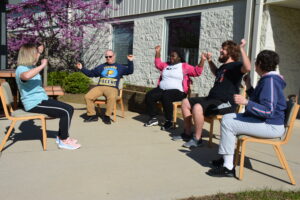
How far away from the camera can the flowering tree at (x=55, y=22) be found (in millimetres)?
10234

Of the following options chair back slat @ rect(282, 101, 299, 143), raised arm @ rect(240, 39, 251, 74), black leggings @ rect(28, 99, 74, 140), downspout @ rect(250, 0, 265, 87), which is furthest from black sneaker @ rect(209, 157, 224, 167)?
downspout @ rect(250, 0, 265, 87)

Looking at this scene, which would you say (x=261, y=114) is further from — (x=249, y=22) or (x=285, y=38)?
(x=285, y=38)

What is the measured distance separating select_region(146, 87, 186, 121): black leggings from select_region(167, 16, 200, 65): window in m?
2.28

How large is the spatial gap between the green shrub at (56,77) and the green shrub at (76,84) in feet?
2.40

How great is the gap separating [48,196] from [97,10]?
8.87m

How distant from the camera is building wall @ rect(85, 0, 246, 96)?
6.80m

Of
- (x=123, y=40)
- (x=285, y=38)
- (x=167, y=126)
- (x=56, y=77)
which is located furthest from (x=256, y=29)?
(x=56, y=77)

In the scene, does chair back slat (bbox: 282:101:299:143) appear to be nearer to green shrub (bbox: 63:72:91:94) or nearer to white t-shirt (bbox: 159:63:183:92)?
white t-shirt (bbox: 159:63:183:92)

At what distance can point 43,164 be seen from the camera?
3.47 m

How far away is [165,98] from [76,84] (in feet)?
15.1

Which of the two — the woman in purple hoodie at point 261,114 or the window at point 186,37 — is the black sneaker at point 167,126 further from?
the window at point 186,37

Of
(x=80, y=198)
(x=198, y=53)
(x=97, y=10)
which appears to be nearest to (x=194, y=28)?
(x=198, y=53)

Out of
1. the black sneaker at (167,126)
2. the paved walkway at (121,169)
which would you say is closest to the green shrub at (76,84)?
the paved walkway at (121,169)

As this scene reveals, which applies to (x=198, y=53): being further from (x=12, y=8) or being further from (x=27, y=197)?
(x=12, y=8)
